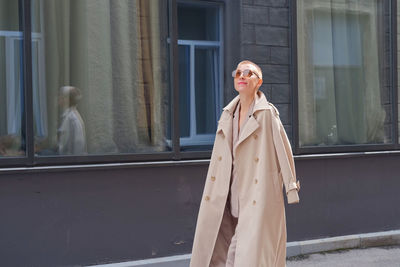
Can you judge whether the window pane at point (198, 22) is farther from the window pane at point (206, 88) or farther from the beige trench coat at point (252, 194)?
the beige trench coat at point (252, 194)

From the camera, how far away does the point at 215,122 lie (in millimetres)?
7055

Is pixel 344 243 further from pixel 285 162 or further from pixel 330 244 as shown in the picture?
pixel 285 162

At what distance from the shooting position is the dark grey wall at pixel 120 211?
5.60m

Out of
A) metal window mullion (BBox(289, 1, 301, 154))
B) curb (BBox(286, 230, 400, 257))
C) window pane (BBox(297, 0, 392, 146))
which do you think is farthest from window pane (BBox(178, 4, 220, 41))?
curb (BBox(286, 230, 400, 257))

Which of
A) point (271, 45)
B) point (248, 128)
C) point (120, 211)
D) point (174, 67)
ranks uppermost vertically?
point (271, 45)

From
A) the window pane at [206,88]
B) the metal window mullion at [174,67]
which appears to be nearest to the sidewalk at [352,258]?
the window pane at [206,88]

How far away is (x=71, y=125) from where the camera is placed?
6098 millimetres

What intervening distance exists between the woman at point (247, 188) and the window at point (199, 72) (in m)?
2.23

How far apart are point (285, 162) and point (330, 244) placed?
3179 millimetres

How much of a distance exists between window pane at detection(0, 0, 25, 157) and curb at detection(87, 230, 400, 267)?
1920 millimetres

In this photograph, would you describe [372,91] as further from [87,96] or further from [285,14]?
[87,96]

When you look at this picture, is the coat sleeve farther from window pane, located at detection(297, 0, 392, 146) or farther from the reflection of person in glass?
window pane, located at detection(297, 0, 392, 146)

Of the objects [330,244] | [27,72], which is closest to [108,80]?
[27,72]

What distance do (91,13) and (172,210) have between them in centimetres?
234
